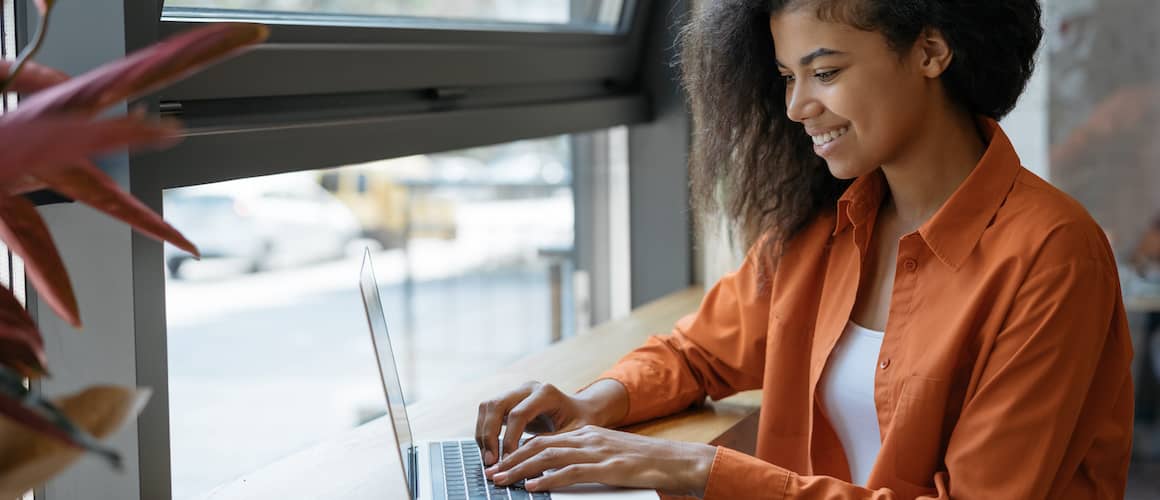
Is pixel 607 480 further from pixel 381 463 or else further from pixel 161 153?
pixel 161 153

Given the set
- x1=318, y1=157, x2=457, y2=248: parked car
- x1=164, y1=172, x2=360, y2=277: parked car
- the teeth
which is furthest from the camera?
x1=318, y1=157, x2=457, y2=248: parked car

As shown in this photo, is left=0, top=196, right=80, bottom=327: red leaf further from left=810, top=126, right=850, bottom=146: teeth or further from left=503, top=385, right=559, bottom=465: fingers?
left=810, top=126, right=850, bottom=146: teeth

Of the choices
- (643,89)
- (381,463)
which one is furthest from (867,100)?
(643,89)

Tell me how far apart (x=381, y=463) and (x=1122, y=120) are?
2002 millimetres

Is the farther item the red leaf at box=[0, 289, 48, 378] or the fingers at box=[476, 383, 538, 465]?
the fingers at box=[476, 383, 538, 465]

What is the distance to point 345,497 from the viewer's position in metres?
1.36

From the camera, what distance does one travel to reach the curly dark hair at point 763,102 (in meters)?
1.44

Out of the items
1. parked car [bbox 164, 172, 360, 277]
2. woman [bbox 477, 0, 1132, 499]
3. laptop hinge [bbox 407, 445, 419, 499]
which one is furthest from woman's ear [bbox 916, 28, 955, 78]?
parked car [bbox 164, 172, 360, 277]

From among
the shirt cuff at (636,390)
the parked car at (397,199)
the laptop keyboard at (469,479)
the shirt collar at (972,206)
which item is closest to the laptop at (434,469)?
the laptop keyboard at (469,479)

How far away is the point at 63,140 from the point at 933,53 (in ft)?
3.80

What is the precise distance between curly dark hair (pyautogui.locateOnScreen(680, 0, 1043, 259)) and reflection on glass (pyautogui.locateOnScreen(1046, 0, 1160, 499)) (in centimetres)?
130

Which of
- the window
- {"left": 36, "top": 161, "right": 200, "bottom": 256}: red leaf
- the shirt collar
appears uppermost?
{"left": 36, "top": 161, "right": 200, "bottom": 256}: red leaf

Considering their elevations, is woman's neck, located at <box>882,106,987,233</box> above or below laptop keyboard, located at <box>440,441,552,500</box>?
above

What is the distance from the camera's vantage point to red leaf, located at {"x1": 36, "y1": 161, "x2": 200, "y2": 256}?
0.63 meters
